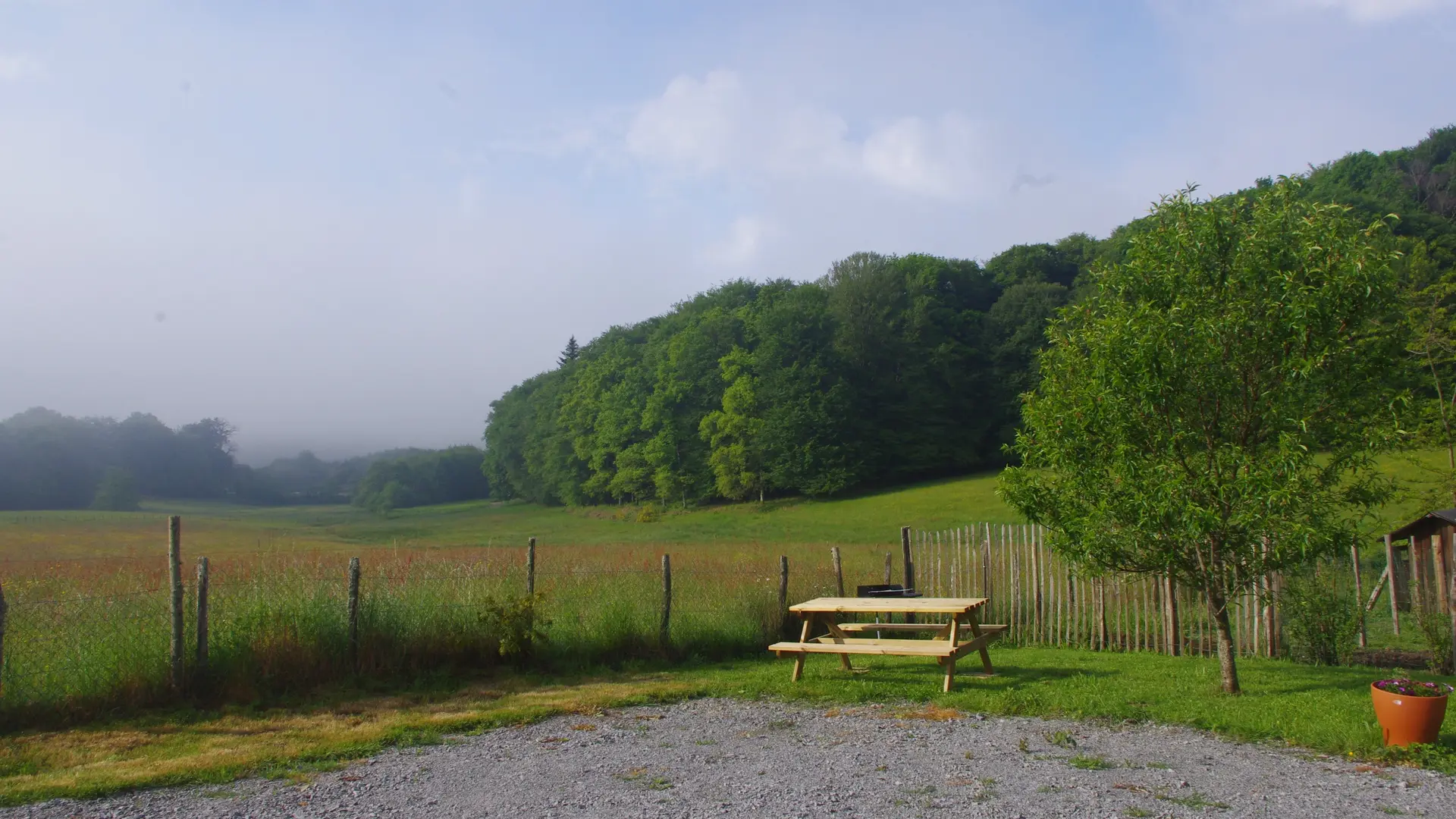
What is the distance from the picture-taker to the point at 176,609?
9.05 meters

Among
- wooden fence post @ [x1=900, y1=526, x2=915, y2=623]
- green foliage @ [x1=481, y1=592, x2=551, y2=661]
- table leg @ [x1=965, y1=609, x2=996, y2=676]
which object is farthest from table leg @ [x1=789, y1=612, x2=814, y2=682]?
wooden fence post @ [x1=900, y1=526, x2=915, y2=623]

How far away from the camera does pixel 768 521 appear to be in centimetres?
4466

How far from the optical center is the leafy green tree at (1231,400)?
8.34 m

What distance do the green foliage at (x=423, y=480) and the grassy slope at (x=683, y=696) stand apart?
58.6 metres

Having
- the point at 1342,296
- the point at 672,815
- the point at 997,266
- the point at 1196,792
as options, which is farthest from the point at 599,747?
the point at 997,266

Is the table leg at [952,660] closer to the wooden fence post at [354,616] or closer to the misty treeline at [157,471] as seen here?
the wooden fence post at [354,616]

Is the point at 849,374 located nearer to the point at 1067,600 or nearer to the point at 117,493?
the point at 117,493

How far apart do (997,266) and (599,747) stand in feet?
217

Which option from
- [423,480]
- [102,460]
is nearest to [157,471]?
[102,460]

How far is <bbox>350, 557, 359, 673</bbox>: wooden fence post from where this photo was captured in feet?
33.4

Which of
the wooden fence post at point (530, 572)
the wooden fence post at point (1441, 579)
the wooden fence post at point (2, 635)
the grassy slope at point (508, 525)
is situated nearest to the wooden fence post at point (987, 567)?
the wooden fence post at point (1441, 579)

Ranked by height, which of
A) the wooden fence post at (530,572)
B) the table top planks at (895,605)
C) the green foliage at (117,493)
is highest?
the green foliage at (117,493)

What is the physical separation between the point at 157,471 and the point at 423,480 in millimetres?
31360

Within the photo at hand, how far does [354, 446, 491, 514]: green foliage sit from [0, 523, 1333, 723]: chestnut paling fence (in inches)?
2206
